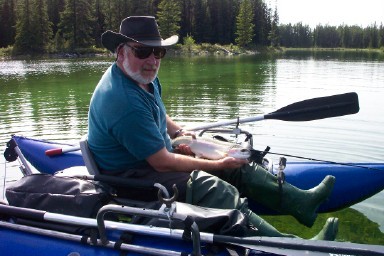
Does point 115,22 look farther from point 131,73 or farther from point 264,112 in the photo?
point 131,73

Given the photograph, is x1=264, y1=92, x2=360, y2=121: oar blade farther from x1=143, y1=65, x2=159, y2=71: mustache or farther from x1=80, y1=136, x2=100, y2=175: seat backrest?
x1=80, y1=136, x2=100, y2=175: seat backrest

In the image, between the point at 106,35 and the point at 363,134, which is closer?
the point at 106,35

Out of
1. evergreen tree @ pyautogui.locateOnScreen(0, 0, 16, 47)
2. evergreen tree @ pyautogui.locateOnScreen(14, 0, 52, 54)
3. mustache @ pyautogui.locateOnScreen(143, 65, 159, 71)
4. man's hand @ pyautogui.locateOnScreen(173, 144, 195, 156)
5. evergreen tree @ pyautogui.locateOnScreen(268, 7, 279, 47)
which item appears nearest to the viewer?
mustache @ pyautogui.locateOnScreen(143, 65, 159, 71)

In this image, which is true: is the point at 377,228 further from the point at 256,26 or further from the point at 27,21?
the point at 256,26

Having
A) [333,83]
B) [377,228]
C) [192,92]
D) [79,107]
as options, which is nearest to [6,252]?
[377,228]

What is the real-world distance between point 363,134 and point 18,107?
394 inches

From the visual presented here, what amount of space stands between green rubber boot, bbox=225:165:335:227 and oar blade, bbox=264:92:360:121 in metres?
1.23

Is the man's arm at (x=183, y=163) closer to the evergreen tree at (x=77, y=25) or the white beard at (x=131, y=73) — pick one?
the white beard at (x=131, y=73)

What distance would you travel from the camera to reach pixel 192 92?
17109mm

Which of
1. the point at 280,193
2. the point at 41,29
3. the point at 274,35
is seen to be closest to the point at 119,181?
the point at 280,193

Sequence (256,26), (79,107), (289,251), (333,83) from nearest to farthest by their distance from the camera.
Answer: (289,251)
(79,107)
(333,83)
(256,26)

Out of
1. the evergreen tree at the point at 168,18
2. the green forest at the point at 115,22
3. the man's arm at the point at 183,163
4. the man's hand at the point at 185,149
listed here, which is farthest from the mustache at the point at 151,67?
the evergreen tree at the point at 168,18

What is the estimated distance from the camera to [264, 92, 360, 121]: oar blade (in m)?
5.36

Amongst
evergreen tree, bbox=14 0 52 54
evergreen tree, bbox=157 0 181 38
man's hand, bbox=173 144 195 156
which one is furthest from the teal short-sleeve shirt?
evergreen tree, bbox=157 0 181 38
